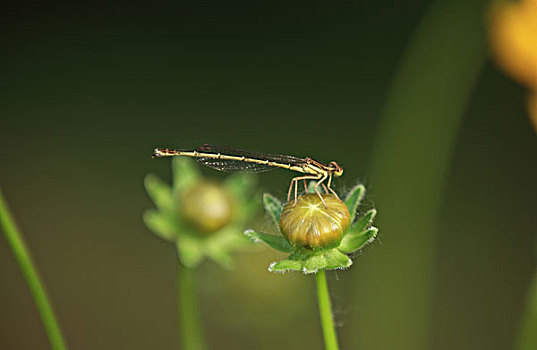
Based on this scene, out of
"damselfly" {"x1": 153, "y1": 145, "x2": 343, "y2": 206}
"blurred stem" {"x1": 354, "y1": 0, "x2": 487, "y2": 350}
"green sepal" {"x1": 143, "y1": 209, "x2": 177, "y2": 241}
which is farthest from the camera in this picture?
"blurred stem" {"x1": 354, "y1": 0, "x2": 487, "y2": 350}

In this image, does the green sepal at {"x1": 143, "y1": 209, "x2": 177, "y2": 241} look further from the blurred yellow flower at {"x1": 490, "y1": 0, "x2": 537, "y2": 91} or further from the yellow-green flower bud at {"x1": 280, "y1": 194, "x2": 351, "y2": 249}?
the blurred yellow flower at {"x1": 490, "y1": 0, "x2": 537, "y2": 91}

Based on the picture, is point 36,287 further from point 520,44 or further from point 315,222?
point 520,44

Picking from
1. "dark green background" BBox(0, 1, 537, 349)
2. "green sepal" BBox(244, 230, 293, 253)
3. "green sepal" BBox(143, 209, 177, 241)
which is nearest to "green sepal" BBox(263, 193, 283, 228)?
"green sepal" BBox(244, 230, 293, 253)

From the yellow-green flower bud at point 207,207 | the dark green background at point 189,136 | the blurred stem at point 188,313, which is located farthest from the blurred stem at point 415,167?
the dark green background at point 189,136

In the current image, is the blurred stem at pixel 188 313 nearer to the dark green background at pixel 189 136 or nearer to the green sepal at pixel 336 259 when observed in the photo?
the green sepal at pixel 336 259

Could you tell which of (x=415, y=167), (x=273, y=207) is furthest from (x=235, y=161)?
(x=415, y=167)

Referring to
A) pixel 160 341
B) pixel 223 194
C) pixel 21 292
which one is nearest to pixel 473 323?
pixel 160 341
